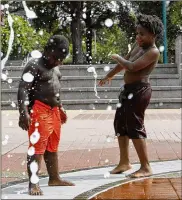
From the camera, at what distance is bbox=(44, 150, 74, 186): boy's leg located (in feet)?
14.1

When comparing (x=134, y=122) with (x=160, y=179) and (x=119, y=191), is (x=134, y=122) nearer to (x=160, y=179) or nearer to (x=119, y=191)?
(x=160, y=179)

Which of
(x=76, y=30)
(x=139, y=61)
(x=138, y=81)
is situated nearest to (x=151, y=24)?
(x=139, y=61)

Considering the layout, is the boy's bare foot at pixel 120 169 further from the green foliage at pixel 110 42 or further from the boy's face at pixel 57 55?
the green foliage at pixel 110 42

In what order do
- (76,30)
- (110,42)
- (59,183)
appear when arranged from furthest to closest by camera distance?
(110,42), (76,30), (59,183)

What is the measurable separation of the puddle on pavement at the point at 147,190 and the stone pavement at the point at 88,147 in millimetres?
906

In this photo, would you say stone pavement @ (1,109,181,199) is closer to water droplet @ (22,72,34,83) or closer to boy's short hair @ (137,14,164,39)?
water droplet @ (22,72,34,83)

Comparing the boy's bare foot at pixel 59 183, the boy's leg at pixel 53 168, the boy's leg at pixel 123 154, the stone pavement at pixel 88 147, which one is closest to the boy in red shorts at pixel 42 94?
the boy's leg at pixel 53 168

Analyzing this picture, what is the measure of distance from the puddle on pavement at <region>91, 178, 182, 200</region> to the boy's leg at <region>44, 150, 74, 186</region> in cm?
38

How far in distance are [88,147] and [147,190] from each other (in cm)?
343

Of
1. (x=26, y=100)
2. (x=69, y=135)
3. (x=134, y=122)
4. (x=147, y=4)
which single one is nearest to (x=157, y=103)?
(x=69, y=135)

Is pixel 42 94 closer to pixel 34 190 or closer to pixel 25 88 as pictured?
pixel 25 88

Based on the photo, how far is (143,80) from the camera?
4.87 metres

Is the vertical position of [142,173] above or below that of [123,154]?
below

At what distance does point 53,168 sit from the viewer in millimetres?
4336
